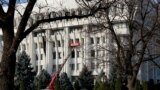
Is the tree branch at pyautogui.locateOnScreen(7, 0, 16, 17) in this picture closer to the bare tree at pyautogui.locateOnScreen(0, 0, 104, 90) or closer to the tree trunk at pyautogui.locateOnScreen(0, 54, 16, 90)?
the bare tree at pyautogui.locateOnScreen(0, 0, 104, 90)

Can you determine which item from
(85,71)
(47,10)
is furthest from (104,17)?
(85,71)

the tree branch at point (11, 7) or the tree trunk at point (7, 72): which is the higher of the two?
the tree branch at point (11, 7)

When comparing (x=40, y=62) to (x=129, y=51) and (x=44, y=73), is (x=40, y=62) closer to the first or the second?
(x=44, y=73)

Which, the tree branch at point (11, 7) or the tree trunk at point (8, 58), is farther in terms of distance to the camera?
the tree branch at point (11, 7)

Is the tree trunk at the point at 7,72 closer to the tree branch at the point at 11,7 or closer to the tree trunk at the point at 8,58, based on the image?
the tree trunk at the point at 8,58

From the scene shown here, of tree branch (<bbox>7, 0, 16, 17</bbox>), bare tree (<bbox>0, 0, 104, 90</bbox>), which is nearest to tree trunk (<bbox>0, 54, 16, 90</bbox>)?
bare tree (<bbox>0, 0, 104, 90</bbox>)

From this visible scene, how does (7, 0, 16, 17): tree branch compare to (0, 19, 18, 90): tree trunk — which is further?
(7, 0, 16, 17): tree branch

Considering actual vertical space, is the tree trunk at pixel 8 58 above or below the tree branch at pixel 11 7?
below

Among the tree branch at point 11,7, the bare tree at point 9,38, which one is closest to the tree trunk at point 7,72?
the bare tree at point 9,38

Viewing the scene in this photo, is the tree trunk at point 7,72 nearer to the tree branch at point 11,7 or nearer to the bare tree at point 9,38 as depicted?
the bare tree at point 9,38

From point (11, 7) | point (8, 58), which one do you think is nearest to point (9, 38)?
point (8, 58)

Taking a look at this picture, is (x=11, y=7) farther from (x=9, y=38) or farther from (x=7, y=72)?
(x=7, y=72)

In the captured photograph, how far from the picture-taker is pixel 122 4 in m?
24.5

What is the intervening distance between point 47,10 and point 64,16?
2.30 feet
